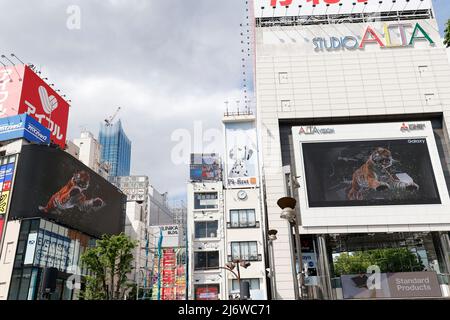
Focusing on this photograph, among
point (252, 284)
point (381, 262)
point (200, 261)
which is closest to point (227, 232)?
point (200, 261)

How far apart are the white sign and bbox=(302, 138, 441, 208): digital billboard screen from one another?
51.8 feet

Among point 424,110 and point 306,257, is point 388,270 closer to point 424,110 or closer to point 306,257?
point 306,257

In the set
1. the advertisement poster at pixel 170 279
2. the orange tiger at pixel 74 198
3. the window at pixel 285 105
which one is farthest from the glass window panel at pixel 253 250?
the orange tiger at pixel 74 198

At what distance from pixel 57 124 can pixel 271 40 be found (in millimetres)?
34135

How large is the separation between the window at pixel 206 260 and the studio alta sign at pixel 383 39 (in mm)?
28012

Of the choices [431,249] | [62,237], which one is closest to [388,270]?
[431,249]

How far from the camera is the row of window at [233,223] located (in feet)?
151

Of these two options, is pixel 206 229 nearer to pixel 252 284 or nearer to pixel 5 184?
pixel 252 284

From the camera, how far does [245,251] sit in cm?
4456

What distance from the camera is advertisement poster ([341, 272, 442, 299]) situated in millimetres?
28703

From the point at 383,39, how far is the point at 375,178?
16191 millimetres
